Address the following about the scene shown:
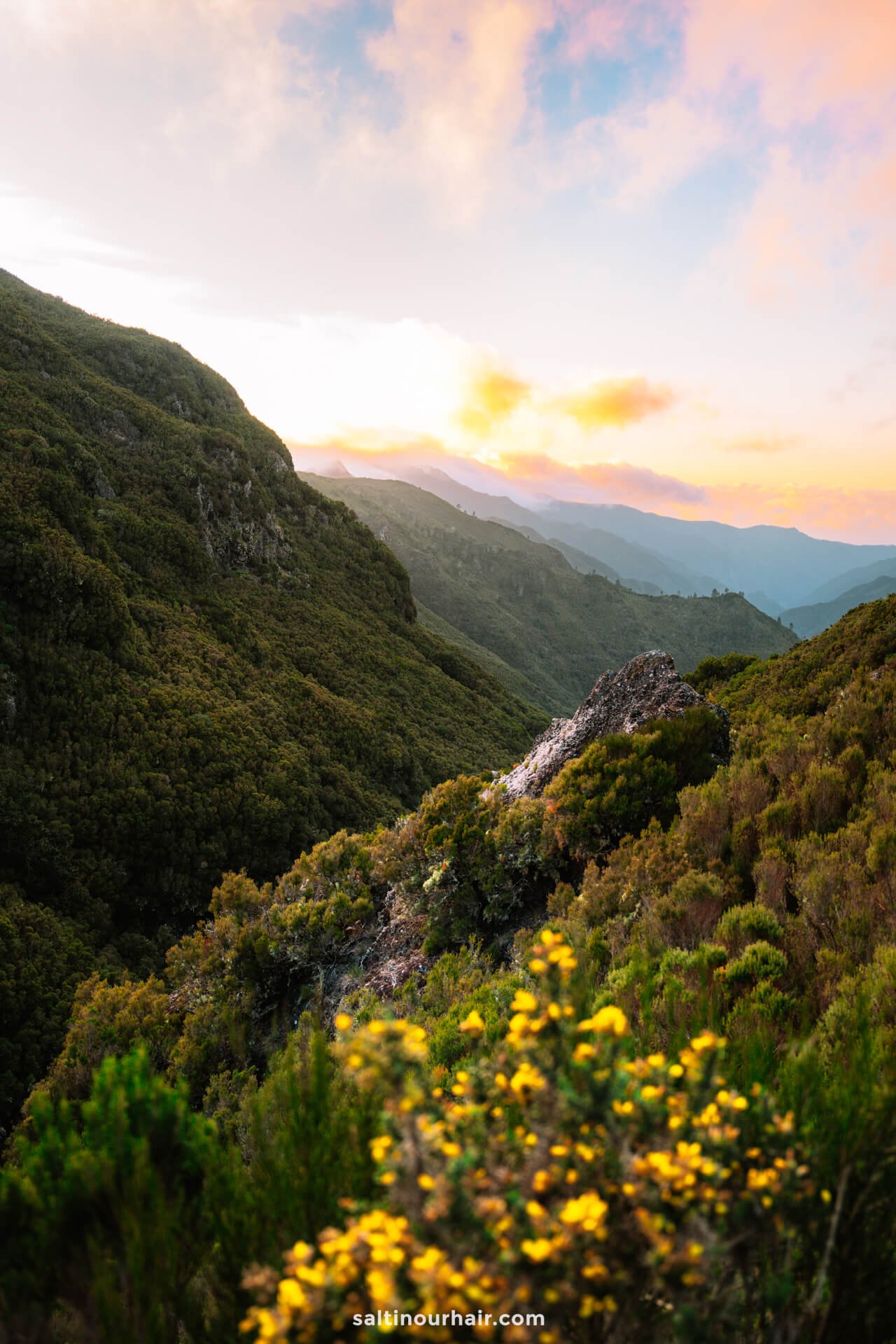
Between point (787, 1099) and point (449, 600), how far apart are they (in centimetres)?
14337

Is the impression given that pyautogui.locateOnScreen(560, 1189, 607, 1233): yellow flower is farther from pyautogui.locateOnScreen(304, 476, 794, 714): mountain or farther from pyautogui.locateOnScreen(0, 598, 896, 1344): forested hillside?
pyautogui.locateOnScreen(304, 476, 794, 714): mountain

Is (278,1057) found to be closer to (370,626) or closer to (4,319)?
(370,626)

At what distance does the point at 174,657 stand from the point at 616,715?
24.8 m

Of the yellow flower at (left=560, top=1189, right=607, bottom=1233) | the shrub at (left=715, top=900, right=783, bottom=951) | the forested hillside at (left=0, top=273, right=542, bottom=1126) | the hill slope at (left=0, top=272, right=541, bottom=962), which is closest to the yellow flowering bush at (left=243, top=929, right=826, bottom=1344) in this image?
the yellow flower at (left=560, top=1189, right=607, bottom=1233)

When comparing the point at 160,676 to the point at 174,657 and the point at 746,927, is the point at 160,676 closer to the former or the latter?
the point at 174,657

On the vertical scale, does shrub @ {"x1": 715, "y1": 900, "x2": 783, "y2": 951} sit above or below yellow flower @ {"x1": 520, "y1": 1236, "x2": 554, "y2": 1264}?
below

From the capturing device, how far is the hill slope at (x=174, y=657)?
20656mm

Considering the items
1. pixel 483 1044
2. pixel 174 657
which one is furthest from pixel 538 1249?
pixel 174 657

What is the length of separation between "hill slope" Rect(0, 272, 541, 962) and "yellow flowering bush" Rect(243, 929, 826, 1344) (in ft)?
67.9

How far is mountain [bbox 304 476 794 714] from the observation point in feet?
457

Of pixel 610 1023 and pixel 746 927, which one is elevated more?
pixel 610 1023

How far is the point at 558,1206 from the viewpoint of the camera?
4.56ft

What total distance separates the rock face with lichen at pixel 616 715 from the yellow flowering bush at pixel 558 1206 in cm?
675

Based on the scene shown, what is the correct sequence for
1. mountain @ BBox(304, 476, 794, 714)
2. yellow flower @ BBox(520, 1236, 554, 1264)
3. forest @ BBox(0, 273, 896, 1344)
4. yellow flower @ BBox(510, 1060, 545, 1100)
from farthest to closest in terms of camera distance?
mountain @ BBox(304, 476, 794, 714) → yellow flower @ BBox(510, 1060, 545, 1100) → forest @ BBox(0, 273, 896, 1344) → yellow flower @ BBox(520, 1236, 554, 1264)
